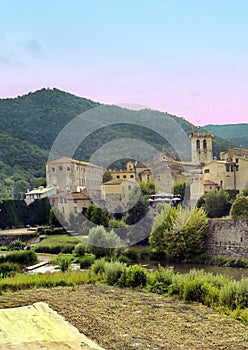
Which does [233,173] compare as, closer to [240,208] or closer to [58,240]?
[240,208]

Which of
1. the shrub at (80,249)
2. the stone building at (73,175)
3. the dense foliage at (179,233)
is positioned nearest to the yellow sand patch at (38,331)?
the dense foliage at (179,233)

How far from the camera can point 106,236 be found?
2603 cm

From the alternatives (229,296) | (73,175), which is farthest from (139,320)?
(73,175)

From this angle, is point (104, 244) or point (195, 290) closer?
point (195, 290)

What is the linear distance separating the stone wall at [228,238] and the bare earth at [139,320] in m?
15.7

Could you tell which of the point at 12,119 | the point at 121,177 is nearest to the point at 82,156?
the point at 121,177

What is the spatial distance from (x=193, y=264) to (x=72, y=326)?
18.1 metres

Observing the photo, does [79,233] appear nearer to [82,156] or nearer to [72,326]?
[82,156]

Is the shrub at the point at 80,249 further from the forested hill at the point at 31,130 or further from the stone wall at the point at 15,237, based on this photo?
the forested hill at the point at 31,130

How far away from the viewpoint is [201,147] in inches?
1841

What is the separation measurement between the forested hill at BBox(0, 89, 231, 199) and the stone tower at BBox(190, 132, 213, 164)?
8396 millimetres

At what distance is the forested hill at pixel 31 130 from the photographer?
6146 cm

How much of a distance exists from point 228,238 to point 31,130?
1803 inches

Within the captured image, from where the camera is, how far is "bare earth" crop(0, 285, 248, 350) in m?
7.23
